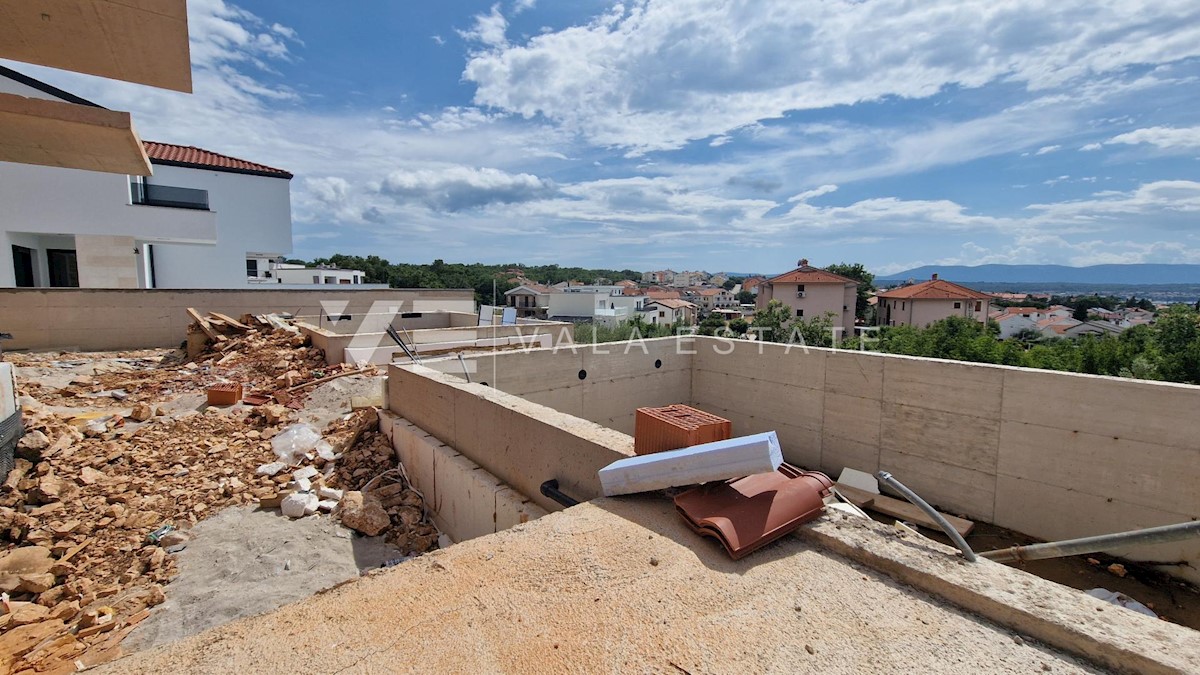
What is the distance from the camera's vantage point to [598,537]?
245cm

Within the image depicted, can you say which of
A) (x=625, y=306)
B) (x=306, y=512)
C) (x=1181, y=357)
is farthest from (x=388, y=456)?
(x=625, y=306)

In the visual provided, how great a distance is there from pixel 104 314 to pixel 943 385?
15.8m

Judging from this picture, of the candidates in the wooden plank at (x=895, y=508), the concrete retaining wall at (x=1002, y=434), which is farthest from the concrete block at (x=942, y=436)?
the wooden plank at (x=895, y=508)

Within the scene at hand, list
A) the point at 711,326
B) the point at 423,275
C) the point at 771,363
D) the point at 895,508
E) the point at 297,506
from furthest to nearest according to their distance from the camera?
the point at 423,275 → the point at 711,326 → the point at 771,363 → the point at 895,508 → the point at 297,506

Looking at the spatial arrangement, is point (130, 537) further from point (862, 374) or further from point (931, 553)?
point (862, 374)

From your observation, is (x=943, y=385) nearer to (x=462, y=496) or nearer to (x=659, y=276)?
(x=462, y=496)

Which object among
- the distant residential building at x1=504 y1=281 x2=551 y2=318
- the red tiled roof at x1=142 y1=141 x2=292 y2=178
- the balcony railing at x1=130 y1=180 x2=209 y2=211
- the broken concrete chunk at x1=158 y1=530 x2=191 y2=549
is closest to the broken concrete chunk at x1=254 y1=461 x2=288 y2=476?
the broken concrete chunk at x1=158 y1=530 x2=191 y2=549

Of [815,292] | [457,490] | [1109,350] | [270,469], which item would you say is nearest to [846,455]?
[457,490]

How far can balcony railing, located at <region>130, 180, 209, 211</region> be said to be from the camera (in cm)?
1479

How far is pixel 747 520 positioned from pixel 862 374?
242 inches

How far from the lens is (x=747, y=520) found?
236 cm

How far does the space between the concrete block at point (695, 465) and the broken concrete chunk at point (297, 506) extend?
3305 mm

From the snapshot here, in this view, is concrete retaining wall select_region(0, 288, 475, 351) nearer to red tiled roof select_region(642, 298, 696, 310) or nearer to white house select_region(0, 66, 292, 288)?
white house select_region(0, 66, 292, 288)

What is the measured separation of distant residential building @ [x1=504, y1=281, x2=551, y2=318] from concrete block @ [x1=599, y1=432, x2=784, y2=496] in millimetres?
54958
